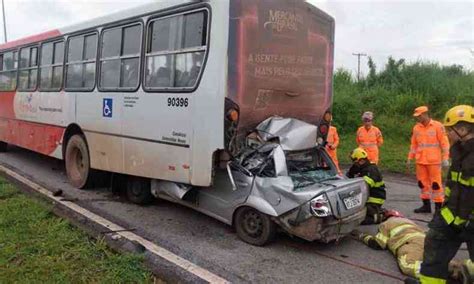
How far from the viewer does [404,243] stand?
4.93 meters

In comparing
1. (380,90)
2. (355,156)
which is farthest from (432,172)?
(380,90)

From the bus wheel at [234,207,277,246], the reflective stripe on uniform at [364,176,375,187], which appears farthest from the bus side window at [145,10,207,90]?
the reflective stripe on uniform at [364,176,375,187]

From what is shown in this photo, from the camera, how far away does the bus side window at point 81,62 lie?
24.5 ft

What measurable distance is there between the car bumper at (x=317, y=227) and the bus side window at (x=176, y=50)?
6.24 feet

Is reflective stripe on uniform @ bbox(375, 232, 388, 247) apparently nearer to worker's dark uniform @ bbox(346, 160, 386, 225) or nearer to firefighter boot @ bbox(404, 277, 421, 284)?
worker's dark uniform @ bbox(346, 160, 386, 225)

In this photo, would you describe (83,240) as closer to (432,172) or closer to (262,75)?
(262,75)

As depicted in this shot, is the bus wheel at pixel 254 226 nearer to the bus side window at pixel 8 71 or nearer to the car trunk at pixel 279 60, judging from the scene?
the car trunk at pixel 279 60

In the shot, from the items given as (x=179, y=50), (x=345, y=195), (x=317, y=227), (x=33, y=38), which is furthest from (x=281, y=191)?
(x=33, y=38)

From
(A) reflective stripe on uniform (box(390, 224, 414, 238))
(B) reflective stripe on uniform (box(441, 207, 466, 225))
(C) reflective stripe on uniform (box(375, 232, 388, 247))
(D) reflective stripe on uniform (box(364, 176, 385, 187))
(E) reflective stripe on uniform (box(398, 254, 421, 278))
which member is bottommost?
(E) reflective stripe on uniform (box(398, 254, 421, 278))

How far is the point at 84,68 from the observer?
768cm

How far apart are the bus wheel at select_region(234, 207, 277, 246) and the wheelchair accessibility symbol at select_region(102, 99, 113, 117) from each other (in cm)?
266

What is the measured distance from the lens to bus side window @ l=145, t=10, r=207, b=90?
5438 mm

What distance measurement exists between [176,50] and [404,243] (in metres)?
3.38

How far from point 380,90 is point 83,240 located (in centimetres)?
1528
